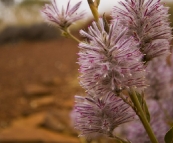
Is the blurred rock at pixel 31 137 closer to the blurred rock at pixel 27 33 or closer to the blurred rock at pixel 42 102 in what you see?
the blurred rock at pixel 42 102

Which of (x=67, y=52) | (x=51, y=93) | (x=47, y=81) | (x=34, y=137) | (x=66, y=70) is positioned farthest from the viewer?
(x=67, y=52)

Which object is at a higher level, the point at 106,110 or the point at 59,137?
the point at 59,137

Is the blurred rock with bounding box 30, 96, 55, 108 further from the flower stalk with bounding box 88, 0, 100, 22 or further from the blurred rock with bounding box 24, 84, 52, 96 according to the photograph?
the flower stalk with bounding box 88, 0, 100, 22

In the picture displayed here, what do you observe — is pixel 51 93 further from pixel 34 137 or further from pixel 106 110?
pixel 106 110

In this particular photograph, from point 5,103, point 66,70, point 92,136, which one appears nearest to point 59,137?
point 5,103

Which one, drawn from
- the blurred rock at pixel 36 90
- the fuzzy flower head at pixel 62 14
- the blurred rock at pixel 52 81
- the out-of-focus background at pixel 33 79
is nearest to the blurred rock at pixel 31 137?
the out-of-focus background at pixel 33 79

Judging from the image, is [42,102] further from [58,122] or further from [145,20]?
[145,20]

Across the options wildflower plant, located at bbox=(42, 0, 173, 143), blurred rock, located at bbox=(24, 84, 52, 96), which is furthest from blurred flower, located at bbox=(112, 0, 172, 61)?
blurred rock, located at bbox=(24, 84, 52, 96)

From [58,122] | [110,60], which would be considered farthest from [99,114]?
[58,122]
